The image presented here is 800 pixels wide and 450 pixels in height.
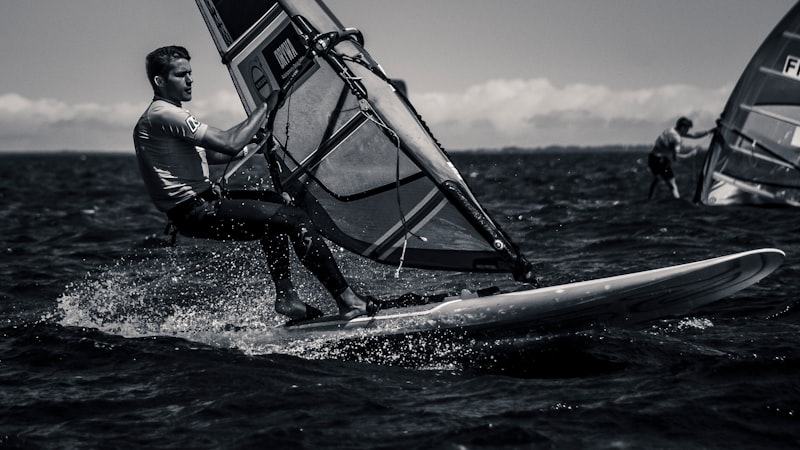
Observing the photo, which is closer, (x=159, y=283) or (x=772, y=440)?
(x=772, y=440)

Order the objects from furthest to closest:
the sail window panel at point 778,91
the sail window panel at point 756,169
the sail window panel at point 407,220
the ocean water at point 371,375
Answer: the sail window panel at point 756,169
the sail window panel at point 778,91
the sail window panel at point 407,220
the ocean water at point 371,375

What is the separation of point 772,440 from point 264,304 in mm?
4045

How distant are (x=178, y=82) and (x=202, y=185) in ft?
2.06

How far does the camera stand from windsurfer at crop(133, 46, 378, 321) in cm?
504

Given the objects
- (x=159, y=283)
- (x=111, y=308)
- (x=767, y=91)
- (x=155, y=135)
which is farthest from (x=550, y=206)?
(x=155, y=135)

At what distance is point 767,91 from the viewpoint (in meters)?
13.5

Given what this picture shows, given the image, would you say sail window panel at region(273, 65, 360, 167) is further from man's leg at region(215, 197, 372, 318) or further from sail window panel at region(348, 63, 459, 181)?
man's leg at region(215, 197, 372, 318)

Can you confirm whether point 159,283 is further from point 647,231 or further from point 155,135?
point 647,231

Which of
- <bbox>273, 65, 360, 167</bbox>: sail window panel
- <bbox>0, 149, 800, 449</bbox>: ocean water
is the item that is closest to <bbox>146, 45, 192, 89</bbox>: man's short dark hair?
<bbox>273, 65, 360, 167</bbox>: sail window panel

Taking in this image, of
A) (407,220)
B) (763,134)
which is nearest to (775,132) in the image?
(763,134)

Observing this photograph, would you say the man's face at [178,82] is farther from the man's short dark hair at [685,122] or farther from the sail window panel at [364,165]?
the man's short dark hair at [685,122]

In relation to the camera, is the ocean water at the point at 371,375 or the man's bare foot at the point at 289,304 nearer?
the ocean water at the point at 371,375

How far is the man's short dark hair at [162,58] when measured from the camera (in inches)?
201

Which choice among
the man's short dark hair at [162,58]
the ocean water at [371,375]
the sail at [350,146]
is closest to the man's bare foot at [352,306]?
the ocean water at [371,375]
